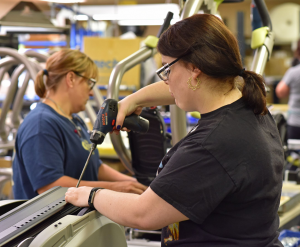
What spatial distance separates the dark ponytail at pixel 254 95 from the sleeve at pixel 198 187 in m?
0.21

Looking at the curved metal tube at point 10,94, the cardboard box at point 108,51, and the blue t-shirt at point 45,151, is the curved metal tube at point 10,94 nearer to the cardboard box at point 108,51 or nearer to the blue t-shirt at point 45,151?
the cardboard box at point 108,51

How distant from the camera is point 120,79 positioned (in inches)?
75.4

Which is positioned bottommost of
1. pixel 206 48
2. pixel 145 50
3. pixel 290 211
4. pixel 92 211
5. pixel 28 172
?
pixel 290 211

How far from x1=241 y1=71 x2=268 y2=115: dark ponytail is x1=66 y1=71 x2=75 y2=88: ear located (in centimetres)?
112

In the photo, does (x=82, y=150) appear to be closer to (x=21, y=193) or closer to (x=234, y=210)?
(x=21, y=193)

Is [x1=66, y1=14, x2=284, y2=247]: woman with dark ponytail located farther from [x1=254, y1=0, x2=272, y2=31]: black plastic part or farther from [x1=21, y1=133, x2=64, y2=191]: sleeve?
[x1=254, y1=0, x2=272, y2=31]: black plastic part

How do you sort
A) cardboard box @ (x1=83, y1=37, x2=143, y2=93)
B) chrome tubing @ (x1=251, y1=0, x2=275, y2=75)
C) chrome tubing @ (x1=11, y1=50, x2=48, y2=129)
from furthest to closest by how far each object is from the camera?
cardboard box @ (x1=83, y1=37, x2=143, y2=93) → chrome tubing @ (x1=11, y1=50, x2=48, y2=129) → chrome tubing @ (x1=251, y1=0, x2=275, y2=75)

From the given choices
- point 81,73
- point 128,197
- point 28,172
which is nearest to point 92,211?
point 128,197

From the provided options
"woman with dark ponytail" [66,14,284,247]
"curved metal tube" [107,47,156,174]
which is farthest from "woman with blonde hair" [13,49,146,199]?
"woman with dark ponytail" [66,14,284,247]

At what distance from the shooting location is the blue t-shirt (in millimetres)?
1651

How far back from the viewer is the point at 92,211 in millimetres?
1104

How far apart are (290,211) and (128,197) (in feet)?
3.93

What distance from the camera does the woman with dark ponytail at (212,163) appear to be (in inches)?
35.4

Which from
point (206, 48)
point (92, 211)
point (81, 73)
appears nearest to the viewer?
point (206, 48)
